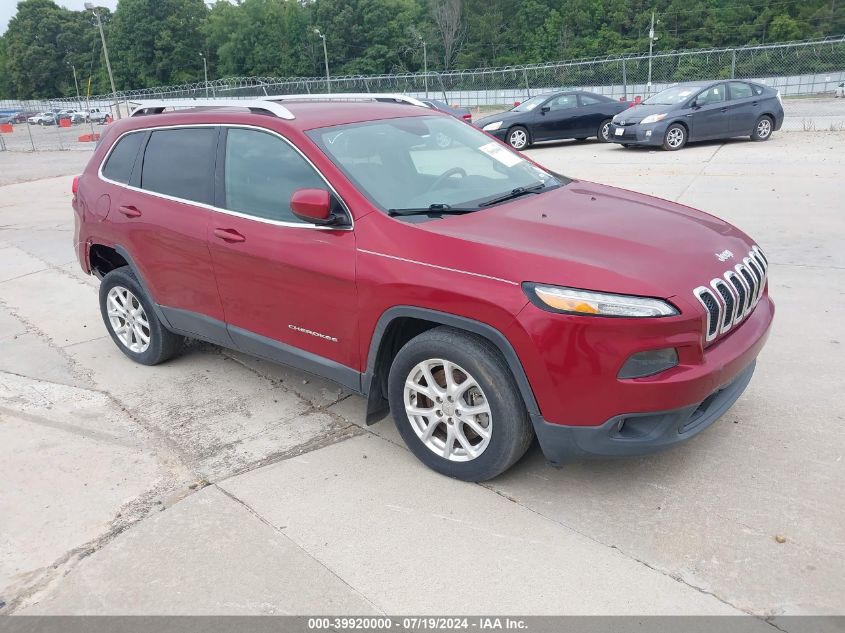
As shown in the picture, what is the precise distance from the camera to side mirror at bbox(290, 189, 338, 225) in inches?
137

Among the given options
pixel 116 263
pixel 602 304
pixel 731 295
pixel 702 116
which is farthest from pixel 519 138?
pixel 602 304

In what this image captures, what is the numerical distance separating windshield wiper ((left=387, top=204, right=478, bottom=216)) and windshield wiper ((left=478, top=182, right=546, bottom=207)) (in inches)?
6.7

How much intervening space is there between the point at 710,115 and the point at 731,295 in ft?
44.0

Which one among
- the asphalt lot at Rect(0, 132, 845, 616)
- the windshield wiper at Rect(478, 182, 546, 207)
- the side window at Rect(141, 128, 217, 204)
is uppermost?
the side window at Rect(141, 128, 217, 204)

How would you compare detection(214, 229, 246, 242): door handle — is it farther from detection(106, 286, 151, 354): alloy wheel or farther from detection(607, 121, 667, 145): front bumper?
detection(607, 121, 667, 145): front bumper

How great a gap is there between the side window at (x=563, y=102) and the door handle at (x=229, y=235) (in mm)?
14842

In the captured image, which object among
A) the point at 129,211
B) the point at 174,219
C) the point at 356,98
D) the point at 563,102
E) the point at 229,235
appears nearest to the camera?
the point at 229,235

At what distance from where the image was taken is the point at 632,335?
2846mm

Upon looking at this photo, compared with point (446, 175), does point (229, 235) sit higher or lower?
lower

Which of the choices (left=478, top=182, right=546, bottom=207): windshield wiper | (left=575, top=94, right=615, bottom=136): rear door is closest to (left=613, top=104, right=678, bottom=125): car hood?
(left=575, top=94, right=615, bottom=136): rear door

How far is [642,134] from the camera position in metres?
15.1

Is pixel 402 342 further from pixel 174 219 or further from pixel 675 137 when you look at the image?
pixel 675 137

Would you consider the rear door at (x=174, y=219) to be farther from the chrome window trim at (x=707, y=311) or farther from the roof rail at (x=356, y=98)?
the chrome window trim at (x=707, y=311)

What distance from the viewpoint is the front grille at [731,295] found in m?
3.04
